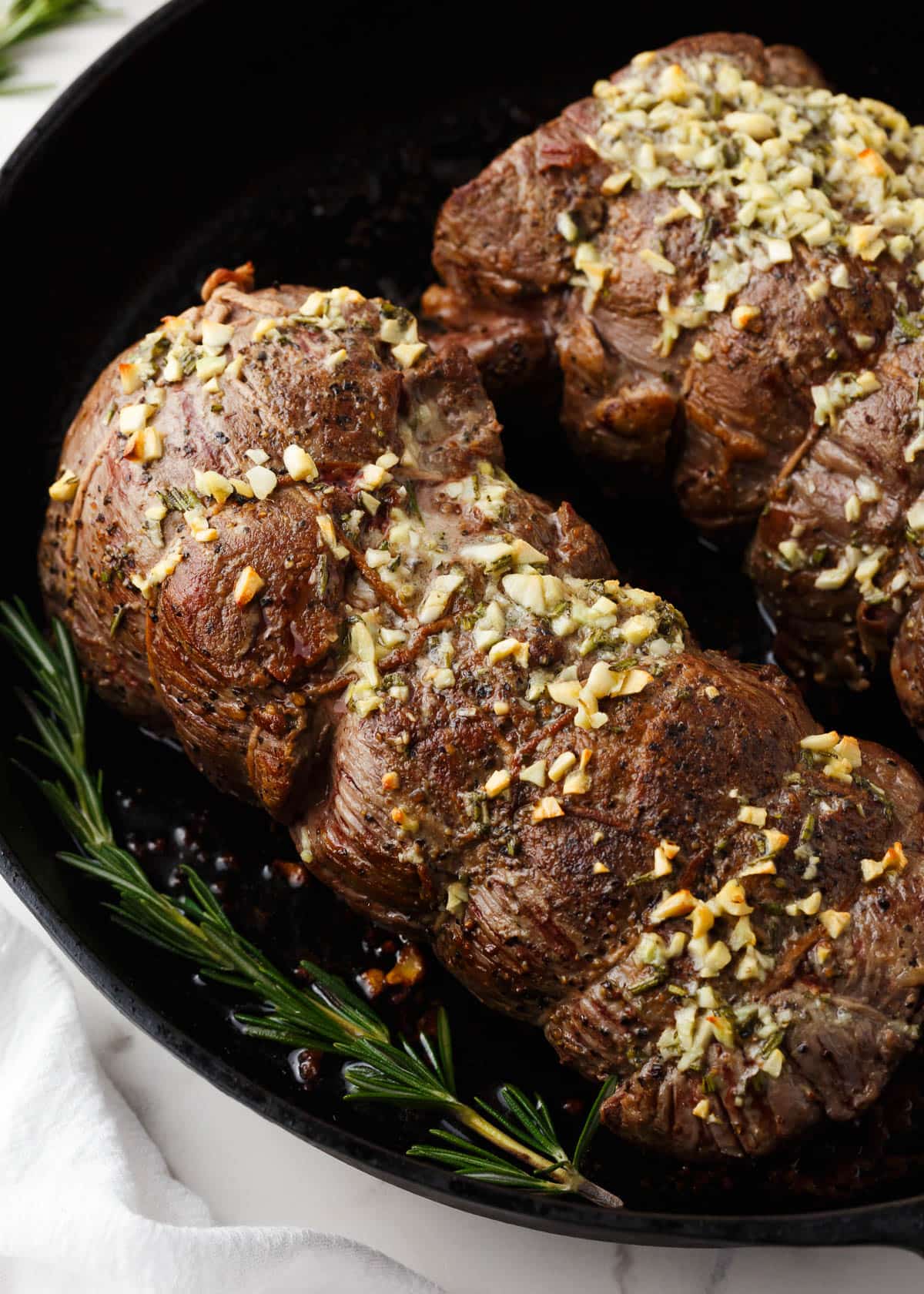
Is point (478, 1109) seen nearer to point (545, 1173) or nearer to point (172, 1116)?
point (545, 1173)

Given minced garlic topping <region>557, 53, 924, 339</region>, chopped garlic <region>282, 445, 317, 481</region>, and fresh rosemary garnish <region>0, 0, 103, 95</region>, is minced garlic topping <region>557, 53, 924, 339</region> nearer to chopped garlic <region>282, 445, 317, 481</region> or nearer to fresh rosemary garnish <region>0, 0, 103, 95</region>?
chopped garlic <region>282, 445, 317, 481</region>

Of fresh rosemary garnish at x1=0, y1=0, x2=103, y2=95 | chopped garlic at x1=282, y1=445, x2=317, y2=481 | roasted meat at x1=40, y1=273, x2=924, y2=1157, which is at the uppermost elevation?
fresh rosemary garnish at x1=0, y1=0, x2=103, y2=95

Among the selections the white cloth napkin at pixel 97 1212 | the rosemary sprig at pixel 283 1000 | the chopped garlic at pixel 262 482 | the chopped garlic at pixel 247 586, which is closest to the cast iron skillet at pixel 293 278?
the rosemary sprig at pixel 283 1000

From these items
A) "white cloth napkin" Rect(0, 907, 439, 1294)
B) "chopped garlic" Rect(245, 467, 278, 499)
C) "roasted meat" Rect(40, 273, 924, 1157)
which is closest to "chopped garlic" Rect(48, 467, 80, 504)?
"roasted meat" Rect(40, 273, 924, 1157)

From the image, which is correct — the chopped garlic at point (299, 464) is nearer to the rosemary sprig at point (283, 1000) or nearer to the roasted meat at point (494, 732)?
the roasted meat at point (494, 732)

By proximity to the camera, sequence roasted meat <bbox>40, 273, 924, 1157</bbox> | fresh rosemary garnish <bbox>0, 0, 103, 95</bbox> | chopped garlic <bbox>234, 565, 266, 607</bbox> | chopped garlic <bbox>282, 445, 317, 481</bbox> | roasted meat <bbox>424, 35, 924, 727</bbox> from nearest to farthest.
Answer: roasted meat <bbox>40, 273, 924, 1157</bbox> → chopped garlic <bbox>234, 565, 266, 607</bbox> → chopped garlic <bbox>282, 445, 317, 481</bbox> → roasted meat <bbox>424, 35, 924, 727</bbox> → fresh rosemary garnish <bbox>0, 0, 103, 95</bbox>

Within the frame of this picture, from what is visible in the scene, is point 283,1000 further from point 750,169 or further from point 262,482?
point 750,169

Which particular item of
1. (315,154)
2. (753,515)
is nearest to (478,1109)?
(753,515)
